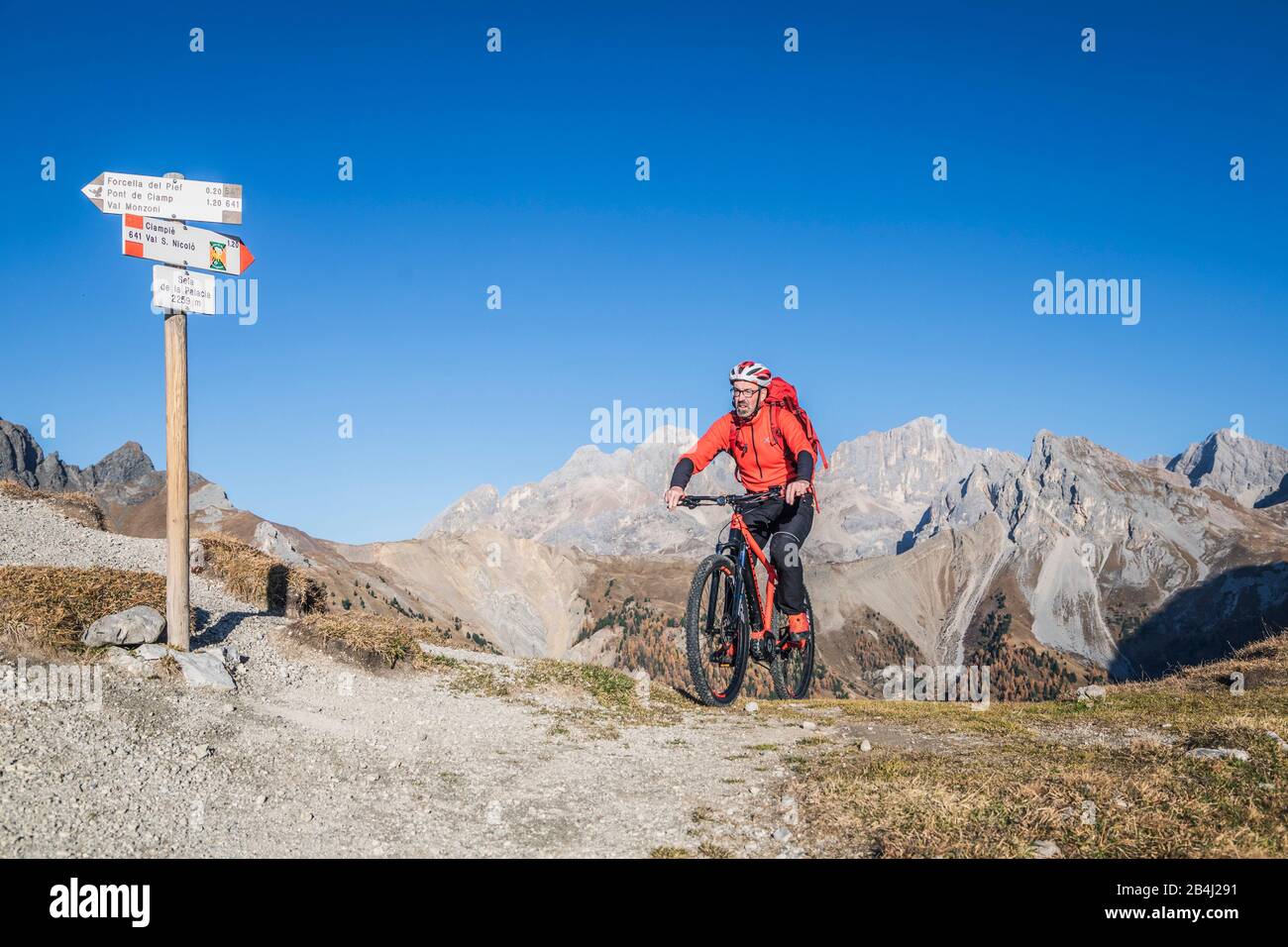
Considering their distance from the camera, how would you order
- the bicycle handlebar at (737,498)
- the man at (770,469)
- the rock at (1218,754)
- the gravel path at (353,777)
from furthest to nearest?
the man at (770,469) → the bicycle handlebar at (737,498) → the rock at (1218,754) → the gravel path at (353,777)

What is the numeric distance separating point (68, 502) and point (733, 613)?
18.3 m

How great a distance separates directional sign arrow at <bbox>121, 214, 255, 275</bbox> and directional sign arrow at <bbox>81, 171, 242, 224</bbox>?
0.13 m

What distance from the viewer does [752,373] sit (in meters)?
11.4

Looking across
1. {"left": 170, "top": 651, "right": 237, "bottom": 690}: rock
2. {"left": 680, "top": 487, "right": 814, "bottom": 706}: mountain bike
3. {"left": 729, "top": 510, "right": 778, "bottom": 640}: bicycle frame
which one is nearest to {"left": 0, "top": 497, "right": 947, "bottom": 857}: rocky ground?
{"left": 170, "top": 651, "right": 237, "bottom": 690}: rock

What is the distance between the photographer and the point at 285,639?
12.5 metres

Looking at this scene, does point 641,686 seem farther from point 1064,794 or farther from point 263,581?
point 1064,794

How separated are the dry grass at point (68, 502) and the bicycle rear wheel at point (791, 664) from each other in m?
16.8

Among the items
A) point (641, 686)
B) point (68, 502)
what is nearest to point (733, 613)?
point (641, 686)

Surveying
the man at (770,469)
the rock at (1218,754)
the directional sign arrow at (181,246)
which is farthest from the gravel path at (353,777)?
the directional sign arrow at (181,246)

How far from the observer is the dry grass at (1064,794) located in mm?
5324

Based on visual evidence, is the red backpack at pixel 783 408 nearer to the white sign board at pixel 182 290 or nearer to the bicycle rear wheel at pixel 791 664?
the bicycle rear wheel at pixel 791 664
